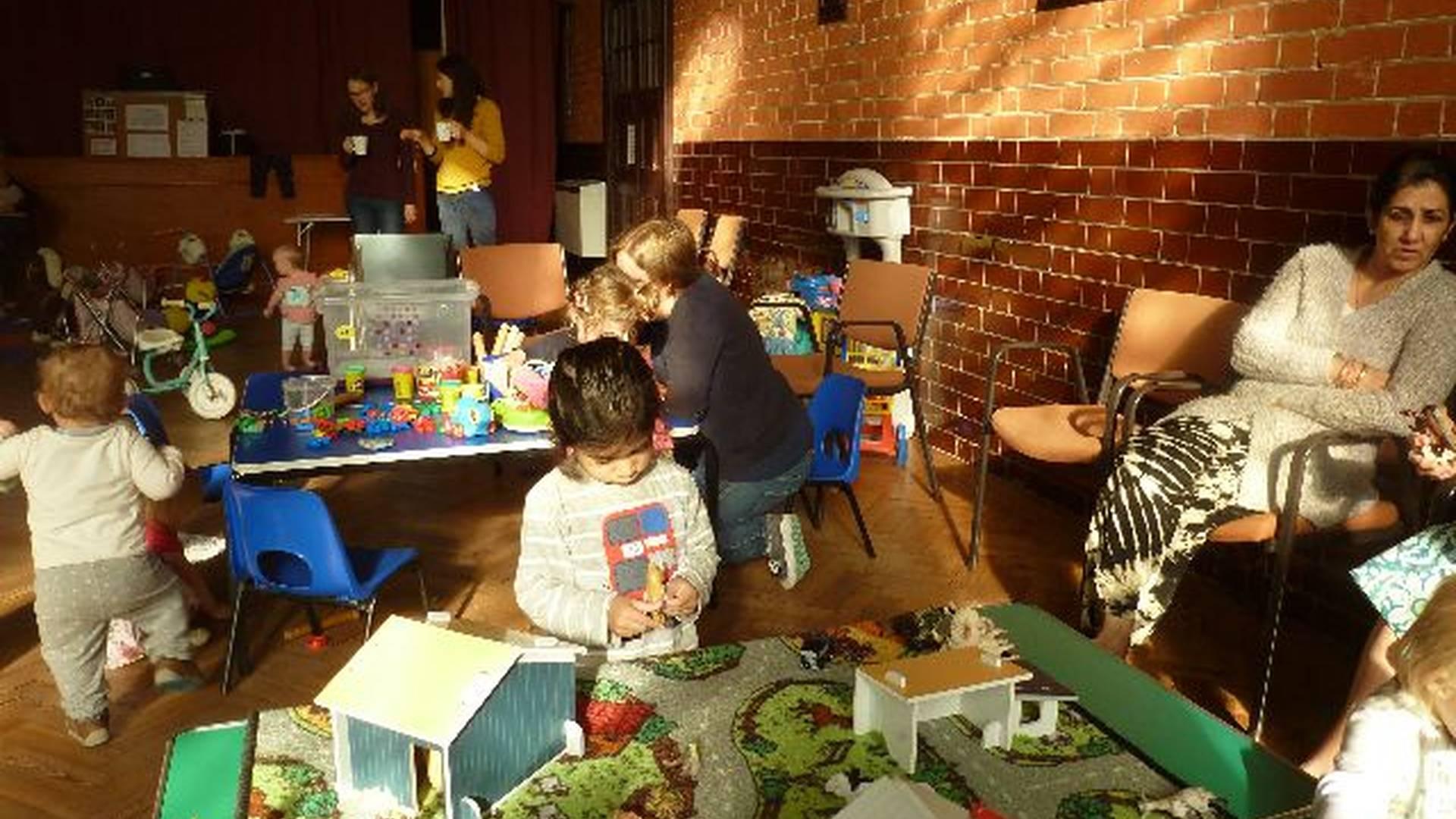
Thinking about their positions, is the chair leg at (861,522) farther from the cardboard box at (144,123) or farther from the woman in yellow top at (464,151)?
the cardboard box at (144,123)

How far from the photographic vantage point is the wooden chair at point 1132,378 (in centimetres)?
343

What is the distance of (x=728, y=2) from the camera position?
7277 millimetres

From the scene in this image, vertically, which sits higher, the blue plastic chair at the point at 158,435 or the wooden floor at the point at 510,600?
the blue plastic chair at the point at 158,435

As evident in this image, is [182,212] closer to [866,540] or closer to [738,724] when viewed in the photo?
[866,540]

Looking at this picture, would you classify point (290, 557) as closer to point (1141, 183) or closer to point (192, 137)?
point (1141, 183)

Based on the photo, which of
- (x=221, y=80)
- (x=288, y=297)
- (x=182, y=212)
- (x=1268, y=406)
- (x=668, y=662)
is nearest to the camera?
(x=668, y=662)

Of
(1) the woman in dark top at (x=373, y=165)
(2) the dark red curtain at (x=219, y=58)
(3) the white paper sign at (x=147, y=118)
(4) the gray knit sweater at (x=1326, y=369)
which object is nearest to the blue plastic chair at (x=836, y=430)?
(4) the gray knit sweater at (x=1326, y=369)

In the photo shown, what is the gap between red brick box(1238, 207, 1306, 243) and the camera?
3441 mm

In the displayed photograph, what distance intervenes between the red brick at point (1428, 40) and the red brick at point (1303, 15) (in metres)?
0.25

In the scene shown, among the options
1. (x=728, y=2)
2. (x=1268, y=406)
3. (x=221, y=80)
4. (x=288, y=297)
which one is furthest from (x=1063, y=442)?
(x=221, y=80)

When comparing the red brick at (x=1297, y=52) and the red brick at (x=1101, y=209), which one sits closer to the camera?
the red brick at (x=1297, y=52)

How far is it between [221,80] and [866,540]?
871 centimetres

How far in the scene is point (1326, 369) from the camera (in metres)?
2.95

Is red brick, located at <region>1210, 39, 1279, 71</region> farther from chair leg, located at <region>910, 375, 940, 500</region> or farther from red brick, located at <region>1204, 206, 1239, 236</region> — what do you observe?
chair leg, located at <region>910, 375, 940, 500</region>
